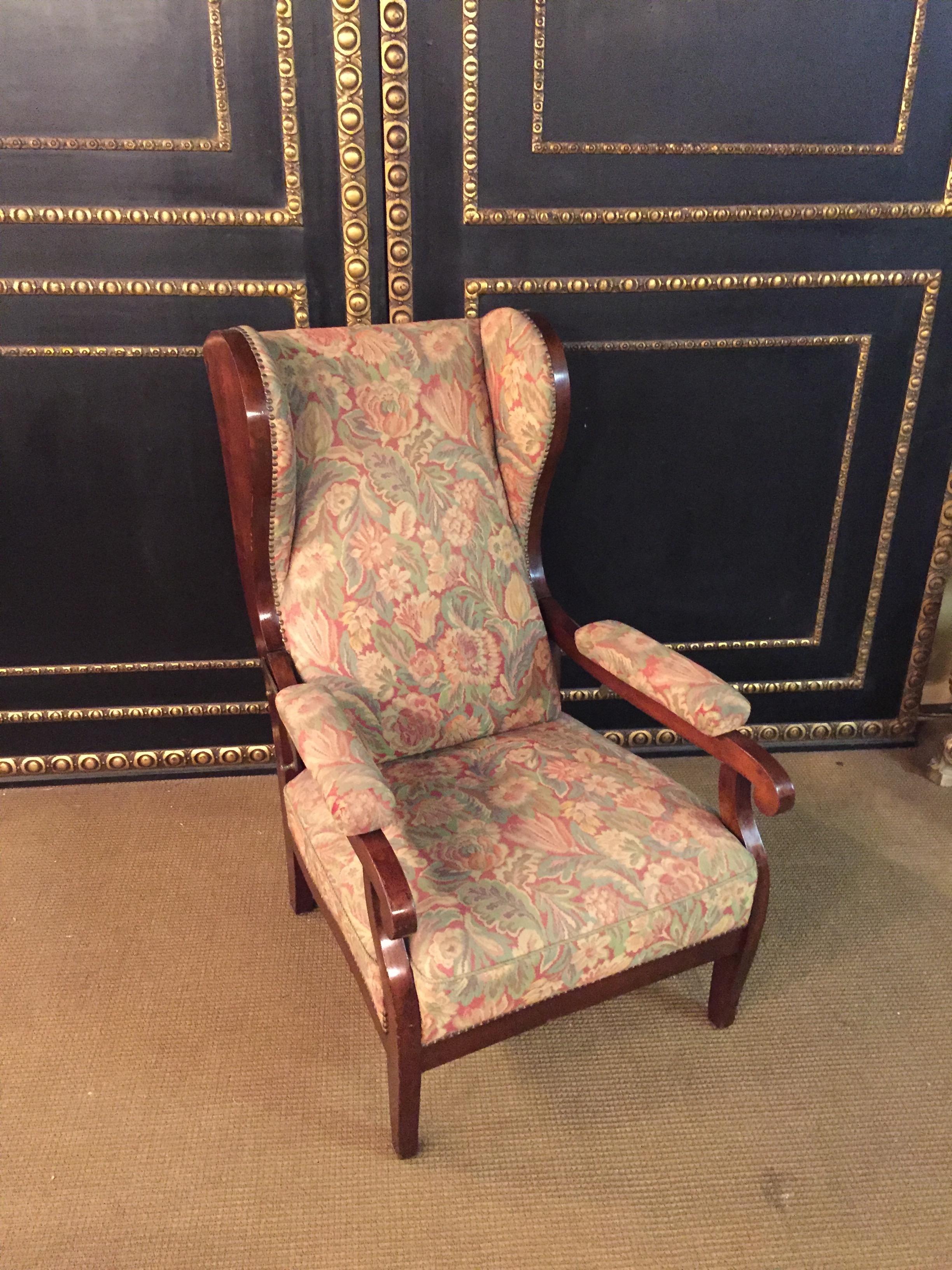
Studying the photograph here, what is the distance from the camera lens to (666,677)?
136cm

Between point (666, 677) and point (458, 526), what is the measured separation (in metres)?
0.43

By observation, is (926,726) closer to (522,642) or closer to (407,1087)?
(522,642)

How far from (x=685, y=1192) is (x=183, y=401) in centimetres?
162

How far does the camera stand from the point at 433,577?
1.49 meters

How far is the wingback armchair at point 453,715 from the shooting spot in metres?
1.14

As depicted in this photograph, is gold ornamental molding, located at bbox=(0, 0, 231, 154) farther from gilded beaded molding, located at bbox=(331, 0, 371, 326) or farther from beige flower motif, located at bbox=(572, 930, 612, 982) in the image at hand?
beige flower motif, located at bbox=(572, 930, 612, 982)

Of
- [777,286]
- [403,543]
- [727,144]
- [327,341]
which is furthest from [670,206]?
[403,543]

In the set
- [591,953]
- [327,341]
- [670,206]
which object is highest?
[670,206]

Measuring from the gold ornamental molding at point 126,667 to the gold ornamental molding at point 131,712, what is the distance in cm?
9

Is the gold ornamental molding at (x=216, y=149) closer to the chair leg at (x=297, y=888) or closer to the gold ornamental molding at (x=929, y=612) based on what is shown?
the chair leg at (x=297, y=888)

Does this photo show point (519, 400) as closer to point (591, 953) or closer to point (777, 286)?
point (777, 286)

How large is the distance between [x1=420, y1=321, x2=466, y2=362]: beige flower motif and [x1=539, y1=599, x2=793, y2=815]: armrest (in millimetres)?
504

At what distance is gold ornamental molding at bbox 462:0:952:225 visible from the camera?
5.37 ft

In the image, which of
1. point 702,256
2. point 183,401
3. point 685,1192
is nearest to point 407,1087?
point 685,1192
